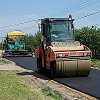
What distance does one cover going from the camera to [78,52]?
13.4 meters

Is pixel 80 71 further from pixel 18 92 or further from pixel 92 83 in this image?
pixel 18 92

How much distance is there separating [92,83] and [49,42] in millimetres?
3722

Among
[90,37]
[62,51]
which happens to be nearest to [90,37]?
[90,37]

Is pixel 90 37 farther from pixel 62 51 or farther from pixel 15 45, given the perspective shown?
pixel 62 51

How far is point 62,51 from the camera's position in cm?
1337

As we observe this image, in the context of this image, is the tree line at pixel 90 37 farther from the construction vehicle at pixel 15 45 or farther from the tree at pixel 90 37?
the construction vehicle at pixel 15 45

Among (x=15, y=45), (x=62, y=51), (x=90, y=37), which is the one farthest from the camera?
(x=15, y=45)

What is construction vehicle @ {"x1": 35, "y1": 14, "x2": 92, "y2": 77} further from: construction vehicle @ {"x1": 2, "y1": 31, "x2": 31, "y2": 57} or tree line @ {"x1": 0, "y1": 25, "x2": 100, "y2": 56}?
construction vehicle @ {"x1": 2, "y1": 31, "x2": 31, "y2": 57}

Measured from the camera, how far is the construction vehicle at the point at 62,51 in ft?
43.2

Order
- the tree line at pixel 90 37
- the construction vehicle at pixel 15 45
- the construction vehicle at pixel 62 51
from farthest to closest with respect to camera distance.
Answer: the construction vehicle at pixel 15 45 < the tree line at pixel 90 37 < the construction vehicle at pixel 62 51

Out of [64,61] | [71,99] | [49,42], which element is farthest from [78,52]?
[71,99]

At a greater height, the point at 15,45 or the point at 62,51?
the point at 15,45

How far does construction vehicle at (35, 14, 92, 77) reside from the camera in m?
13.2

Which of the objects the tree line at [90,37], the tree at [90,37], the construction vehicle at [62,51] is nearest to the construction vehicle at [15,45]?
the tree line at [90,37]
